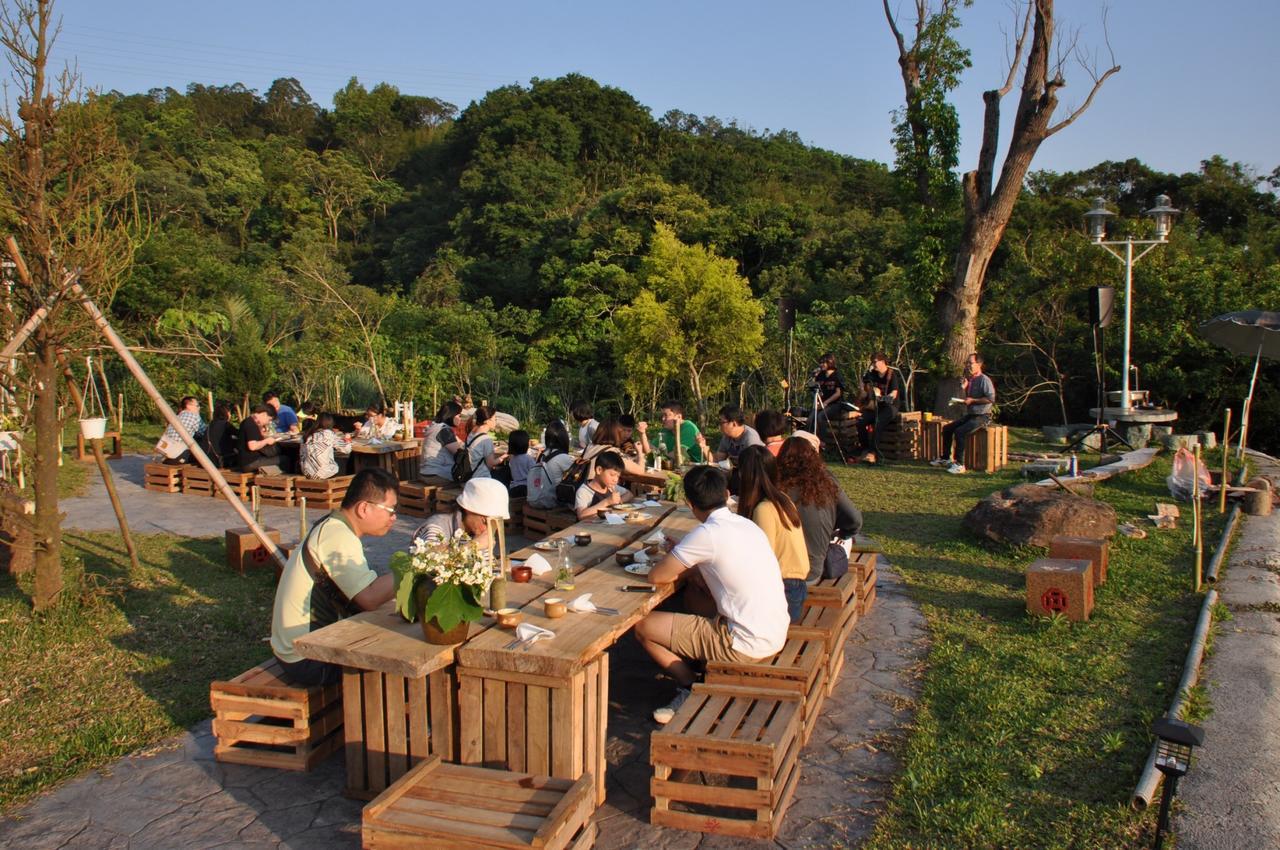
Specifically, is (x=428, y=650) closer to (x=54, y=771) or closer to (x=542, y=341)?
(x=54, y=771)

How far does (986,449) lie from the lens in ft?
41.0

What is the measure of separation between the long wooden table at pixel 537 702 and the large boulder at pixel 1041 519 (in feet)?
17.6

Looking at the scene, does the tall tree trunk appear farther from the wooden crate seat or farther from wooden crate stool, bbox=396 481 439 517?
the wooden crate seat

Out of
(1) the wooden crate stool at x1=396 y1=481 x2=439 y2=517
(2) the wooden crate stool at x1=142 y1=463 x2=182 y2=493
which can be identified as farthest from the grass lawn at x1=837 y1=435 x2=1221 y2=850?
(2) the wooden crate stool at x1=142 y1=463 x2=182 y2=493

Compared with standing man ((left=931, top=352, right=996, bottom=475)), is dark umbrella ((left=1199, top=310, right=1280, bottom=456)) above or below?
above

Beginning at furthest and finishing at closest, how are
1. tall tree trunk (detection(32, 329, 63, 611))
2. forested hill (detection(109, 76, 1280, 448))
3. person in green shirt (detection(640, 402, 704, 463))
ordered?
forested hill (detection(109, 76, 1280, 448))
person in green shirt (detection(640, 402, 704, 463))
tall tree trunk (detection(32, 329, 63, 611))

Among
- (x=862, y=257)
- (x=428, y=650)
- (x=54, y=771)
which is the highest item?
(x=862, y=257)

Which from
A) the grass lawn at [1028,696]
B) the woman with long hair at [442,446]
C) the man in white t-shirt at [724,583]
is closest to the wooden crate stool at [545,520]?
the woman with long hair at [442,446]

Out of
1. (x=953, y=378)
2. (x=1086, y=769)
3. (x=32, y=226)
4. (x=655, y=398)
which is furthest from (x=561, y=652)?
(x=655, y=398)

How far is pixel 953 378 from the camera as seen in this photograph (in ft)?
51.5

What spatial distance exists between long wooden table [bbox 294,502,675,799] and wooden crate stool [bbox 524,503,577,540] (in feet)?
13.5

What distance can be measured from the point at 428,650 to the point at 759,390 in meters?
15.7

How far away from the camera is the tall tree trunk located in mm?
5934

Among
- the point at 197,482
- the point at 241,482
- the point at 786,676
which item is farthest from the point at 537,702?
the point at 197,482
